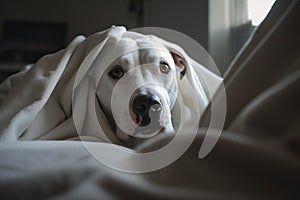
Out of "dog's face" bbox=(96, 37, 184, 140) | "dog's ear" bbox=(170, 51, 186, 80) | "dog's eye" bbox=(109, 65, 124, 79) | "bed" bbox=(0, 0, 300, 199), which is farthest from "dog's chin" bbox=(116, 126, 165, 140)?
"bed" bbox=(0, 0, 300, 199)

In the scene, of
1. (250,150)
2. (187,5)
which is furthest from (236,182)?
(187,5)

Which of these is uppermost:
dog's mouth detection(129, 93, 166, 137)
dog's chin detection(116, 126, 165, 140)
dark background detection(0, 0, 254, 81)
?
dog's mouth detection(129, 93, 166, 137)

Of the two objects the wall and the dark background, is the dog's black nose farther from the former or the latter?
the wall

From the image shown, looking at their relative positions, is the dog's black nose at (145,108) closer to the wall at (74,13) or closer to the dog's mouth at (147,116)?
the dog's mouth at (147,116)

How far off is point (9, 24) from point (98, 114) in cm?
253

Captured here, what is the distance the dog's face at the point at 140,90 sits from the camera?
86cm

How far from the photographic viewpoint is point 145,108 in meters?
0.86

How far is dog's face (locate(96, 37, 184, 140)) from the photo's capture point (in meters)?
0.86

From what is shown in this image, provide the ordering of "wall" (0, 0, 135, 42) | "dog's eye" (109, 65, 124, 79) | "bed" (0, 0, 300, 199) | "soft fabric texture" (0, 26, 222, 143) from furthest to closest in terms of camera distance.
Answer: "wall" (0, 0, 135, 42) → "dog's eye" (109, 65, 124, 79) → "soft fabric texture" (0, 26, 222, 143) → "bed" (0, 0, 300, 199)

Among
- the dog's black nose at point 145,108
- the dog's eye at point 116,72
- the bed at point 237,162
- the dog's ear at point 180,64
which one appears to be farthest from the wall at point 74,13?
the bed at point 237,162

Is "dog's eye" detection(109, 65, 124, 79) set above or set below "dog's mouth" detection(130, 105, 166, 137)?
above

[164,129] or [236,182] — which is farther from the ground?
[236,182]

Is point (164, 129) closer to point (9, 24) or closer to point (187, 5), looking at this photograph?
point (187, 5)

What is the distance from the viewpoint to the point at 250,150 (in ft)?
0.91
